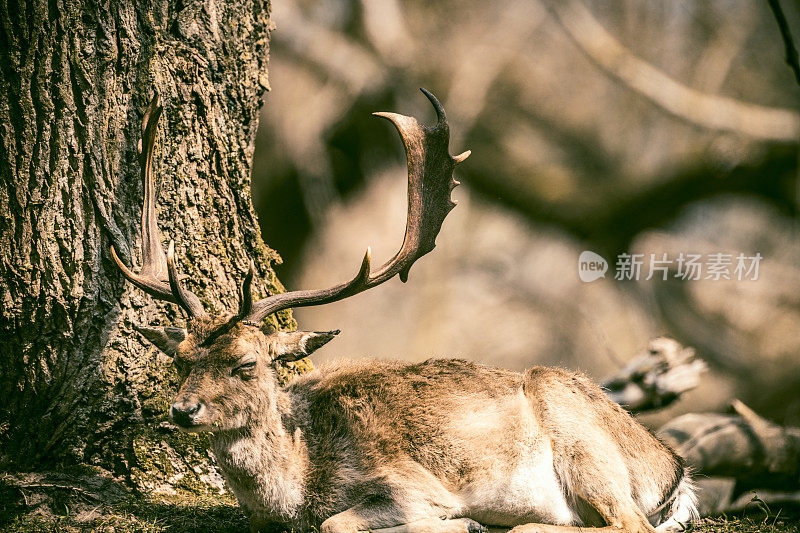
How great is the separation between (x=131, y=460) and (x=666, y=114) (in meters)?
9.90

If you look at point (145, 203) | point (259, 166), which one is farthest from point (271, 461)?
point (259, 166)

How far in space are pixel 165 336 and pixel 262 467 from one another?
3.13ft

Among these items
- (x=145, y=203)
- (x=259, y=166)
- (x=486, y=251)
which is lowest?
(x=145, y=203)

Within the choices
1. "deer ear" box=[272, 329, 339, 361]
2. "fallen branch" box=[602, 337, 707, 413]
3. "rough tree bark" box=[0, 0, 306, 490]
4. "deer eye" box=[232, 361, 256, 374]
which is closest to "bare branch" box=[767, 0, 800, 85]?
"deer ear" box=[272, 329, 339, 361]

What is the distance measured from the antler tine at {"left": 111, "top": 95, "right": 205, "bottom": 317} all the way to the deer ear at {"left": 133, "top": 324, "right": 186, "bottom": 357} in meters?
0.18

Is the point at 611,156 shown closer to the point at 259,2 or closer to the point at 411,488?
the point at 259,2

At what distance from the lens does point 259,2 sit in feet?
20.8

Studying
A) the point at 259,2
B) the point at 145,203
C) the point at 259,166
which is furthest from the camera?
the point at 259,166

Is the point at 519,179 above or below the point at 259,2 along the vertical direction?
above

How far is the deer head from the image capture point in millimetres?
4574

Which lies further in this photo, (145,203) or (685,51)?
(685,51)

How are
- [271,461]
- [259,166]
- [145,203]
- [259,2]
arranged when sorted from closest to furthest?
Result: 1. [271,461]
2. [145,203]
3. [259,2]
4. [259,166]
